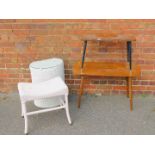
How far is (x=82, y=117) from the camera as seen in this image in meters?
3.15

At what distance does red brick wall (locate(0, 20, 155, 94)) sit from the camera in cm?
338

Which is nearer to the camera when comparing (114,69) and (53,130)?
(53,130)

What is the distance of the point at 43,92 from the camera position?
2.88m

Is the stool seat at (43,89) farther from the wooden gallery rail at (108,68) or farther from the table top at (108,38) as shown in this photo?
the table top at (108,38)

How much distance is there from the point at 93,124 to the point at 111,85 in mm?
899

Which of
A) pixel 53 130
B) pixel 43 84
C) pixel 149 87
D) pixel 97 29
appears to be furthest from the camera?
pixel 149 87

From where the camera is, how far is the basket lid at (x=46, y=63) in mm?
3226

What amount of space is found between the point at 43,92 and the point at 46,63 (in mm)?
576

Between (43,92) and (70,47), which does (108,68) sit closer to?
(70,47)

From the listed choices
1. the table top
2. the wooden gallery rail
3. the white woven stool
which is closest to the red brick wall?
the wooden gallery rail

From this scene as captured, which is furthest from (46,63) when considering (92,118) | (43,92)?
(92,118)

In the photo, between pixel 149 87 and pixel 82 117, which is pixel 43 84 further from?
pixel 149 87

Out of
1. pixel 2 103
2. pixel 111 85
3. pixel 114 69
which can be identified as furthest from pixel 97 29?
pixel 2 103

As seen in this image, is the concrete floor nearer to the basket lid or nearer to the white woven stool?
the white woven stool
